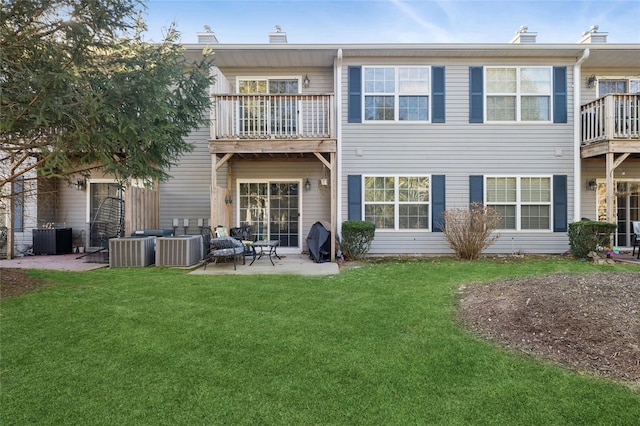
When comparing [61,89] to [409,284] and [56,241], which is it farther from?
[56,241]

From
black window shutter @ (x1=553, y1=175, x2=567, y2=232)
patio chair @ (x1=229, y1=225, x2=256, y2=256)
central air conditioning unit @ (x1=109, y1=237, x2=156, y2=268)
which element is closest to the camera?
central air conditioning unit @ (x1=109, y1=237, x2=156, y2=268)

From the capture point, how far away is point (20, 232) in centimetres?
1016

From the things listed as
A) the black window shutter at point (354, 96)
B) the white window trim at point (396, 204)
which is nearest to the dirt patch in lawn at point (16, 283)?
the white window trim at point (396, 204)

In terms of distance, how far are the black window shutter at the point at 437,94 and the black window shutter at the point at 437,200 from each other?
5.43 feet

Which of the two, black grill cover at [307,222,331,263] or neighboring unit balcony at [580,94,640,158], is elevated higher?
neighboring unit balcony at [580,94,640,158]

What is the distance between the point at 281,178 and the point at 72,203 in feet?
21.1

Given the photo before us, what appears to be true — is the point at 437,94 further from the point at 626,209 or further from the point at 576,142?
the point at 626,209

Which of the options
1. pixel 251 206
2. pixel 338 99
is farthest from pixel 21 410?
pixel 338 99

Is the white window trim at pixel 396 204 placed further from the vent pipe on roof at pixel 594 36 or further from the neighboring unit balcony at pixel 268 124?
the vent pipe on roof at pixel 594 36

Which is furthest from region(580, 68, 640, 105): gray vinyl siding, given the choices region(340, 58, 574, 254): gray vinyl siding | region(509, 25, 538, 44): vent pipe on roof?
region(509, 25, 538, 44): vent pipe on roof

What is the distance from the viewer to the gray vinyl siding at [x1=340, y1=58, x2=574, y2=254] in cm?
944

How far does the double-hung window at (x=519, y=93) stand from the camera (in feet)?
31.0

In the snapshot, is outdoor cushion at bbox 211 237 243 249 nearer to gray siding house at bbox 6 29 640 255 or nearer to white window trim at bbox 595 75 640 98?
gray siding house at bbox 6 29 640 255

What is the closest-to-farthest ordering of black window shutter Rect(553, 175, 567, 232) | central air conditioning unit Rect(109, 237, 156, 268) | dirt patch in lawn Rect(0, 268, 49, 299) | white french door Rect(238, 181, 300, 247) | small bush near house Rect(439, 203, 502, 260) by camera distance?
dirt patch in lawn Rect(0, 268, 49, 299), central air conditioning unit Rect(109, 237, 156, 268), small bush near house Rect(439, 203, 502, 260), black window shutter Rect(553, 175, 567, 232), white french door Rect(238, 181, 300, 247)
